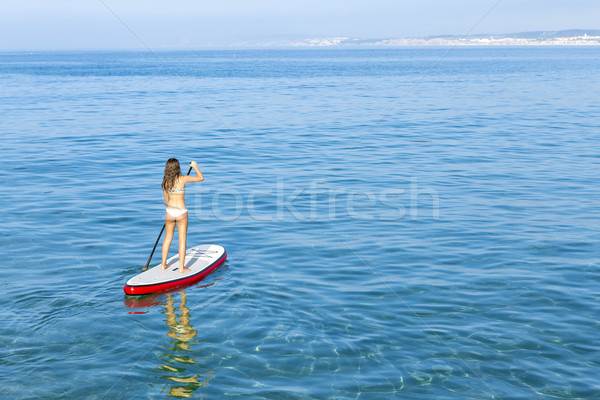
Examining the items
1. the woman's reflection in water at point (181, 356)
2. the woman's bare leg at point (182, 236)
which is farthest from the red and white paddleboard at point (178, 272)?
the woman's reflection in water at point (181, 356)

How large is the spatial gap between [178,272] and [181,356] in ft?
10.6

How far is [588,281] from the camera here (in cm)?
1286

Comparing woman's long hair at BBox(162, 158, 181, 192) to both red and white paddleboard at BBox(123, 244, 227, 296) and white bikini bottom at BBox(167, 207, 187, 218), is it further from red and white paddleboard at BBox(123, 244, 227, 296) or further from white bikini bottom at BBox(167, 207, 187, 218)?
red and white paddleboard at BBox(123, 244, 227, 296)

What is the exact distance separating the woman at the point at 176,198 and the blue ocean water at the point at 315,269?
0.99 m

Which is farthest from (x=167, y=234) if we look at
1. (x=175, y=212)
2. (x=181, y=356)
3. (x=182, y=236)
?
(x=181, y=356)

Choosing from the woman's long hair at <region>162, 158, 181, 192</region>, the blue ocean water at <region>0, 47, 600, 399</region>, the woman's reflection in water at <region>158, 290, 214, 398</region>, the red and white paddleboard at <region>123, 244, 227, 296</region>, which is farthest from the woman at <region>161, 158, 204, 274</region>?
the woman's reflection in water at <region>158, 290, 214, 398</region>

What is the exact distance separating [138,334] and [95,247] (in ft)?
17.3

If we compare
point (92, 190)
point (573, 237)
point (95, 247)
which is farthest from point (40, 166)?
point (573, 237)

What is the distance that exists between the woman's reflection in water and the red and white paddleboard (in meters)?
0.51

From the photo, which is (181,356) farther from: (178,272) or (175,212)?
(175,212)

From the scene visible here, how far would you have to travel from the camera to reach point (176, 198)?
12.5 meters

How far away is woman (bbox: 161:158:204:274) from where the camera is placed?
1223cm

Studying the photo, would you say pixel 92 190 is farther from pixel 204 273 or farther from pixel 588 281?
pixel 588 281

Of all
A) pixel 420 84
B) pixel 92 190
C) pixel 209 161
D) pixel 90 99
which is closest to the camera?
pixel 92 190
